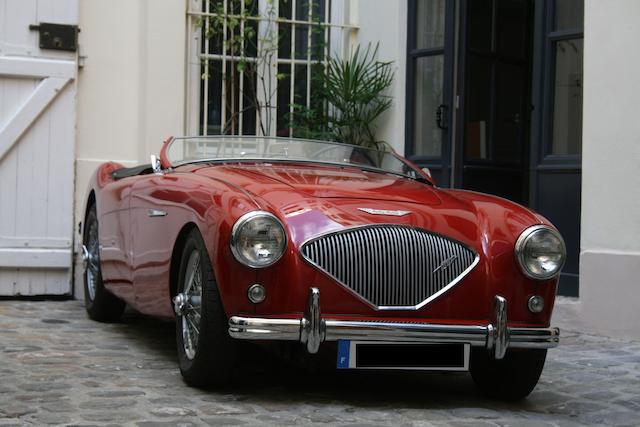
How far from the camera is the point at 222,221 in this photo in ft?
14.3

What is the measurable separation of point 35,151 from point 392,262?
15.3ft

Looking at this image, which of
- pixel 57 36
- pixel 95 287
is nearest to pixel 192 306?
pixel 95 287

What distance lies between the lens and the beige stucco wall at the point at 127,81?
8523 millimetres

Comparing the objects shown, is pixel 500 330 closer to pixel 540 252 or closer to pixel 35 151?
pixel 540 252

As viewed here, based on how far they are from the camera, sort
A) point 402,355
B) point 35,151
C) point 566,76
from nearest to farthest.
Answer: point 402,355, point 566,76, point 35,151

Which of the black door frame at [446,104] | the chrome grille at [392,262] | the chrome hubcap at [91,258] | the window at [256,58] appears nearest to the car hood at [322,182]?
the chrome grille at [392,262]

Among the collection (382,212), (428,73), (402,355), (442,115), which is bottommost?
(402,355)

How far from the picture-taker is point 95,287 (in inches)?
275

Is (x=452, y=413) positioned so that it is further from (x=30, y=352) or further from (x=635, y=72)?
(x=635, y=72)

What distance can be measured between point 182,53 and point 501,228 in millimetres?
4953

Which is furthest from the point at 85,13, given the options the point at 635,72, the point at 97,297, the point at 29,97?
the point at 635,72

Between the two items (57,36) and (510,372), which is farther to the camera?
(57,36)

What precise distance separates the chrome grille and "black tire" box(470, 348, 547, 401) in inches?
17.1

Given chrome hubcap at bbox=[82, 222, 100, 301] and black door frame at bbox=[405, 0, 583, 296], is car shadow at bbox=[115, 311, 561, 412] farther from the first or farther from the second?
black door frame at bbox=[405, 0, 583, 296]
